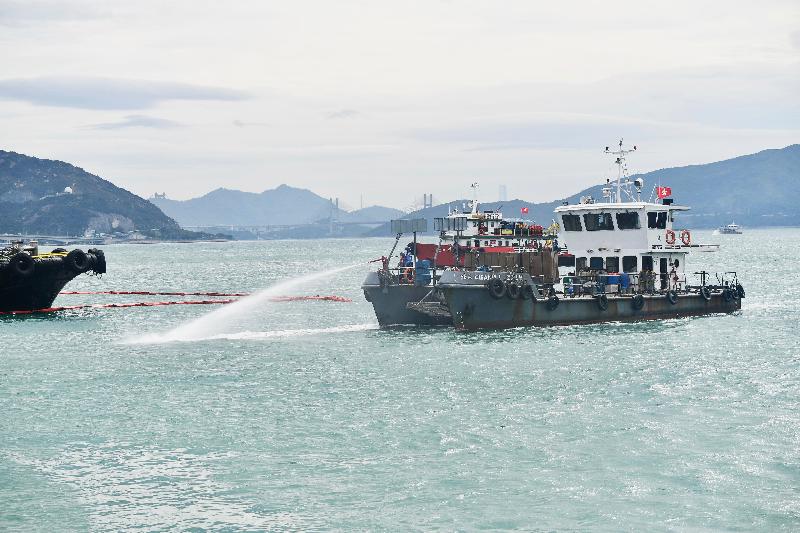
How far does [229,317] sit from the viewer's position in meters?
75.0

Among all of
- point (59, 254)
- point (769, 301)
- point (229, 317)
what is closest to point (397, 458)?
point (229, 317)

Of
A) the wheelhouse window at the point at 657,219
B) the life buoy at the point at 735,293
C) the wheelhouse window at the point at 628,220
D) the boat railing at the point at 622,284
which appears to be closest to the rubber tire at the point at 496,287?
the boat railing at the point at 622,284

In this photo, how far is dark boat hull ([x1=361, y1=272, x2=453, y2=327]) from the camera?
58.1 meters

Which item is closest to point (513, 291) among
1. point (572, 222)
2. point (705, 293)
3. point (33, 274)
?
point (572, 222)

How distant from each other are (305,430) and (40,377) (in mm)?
17559

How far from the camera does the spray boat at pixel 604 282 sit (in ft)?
180

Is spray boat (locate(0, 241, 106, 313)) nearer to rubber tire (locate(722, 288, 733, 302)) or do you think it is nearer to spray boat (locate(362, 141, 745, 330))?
spray boat (locate(362, 141, 745, 330))

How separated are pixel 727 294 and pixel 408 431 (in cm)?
3968

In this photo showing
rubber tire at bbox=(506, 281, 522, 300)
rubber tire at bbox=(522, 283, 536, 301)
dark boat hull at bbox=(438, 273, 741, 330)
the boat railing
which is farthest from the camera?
the boat railing

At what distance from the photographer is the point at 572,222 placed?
2469 inches

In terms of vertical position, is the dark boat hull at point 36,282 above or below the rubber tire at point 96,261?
below

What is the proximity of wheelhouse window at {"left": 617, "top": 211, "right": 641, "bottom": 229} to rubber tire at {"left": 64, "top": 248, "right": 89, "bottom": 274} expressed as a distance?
3760 cm

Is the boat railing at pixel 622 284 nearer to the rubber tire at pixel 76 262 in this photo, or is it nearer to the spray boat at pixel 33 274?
the spray boat at pixel 33 274

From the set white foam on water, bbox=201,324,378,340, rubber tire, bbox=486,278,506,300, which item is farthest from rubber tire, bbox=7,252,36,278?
rubber tire, bbox=486,278,506,300
